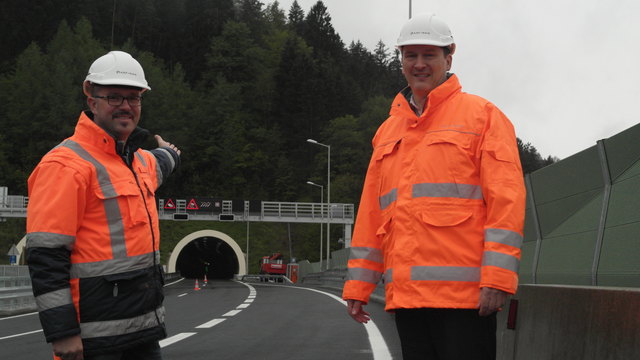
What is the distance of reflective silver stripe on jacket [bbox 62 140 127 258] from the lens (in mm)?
4109

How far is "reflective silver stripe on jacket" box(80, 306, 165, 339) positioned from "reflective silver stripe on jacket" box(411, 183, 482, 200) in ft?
4.64

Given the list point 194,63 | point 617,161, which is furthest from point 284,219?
point 194,63

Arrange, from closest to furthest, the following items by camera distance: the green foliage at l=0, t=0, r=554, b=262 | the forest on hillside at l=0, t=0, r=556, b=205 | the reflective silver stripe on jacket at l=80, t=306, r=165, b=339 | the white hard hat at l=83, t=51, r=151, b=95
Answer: the reflective silver stripe on jacket at l=80, t=306, r=165, b=339, the white hard hat at l=83, t=51, r=151, b=95, the green foliage at l=0, t=0, r=554, b=262, the forest on hillside at l=0, t=0, r=556, b=205

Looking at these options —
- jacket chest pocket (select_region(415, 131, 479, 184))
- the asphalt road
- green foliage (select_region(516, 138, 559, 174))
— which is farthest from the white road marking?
green foliage (select_region(516, 138, 559, 174))

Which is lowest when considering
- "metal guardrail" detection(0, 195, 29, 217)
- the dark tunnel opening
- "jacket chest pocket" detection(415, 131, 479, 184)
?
the dark tunnel opening

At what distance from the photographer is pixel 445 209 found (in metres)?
4.07

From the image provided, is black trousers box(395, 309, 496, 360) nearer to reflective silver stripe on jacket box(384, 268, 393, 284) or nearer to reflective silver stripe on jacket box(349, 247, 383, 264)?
reflective silver stripe on jacket box(384, 268, 393, 284)

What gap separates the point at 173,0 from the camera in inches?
6201

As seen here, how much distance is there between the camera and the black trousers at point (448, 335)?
394 cm

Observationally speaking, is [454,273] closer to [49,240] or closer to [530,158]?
[49,240]

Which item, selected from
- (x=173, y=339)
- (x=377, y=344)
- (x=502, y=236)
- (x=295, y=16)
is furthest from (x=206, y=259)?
(x=502, y=236)

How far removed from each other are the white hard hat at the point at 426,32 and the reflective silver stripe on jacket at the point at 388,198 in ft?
2.41

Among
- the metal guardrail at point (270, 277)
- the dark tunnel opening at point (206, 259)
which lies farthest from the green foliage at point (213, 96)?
the metal guardrail at point (270, 277)

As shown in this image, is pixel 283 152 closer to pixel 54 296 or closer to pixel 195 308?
pixel 195 308
